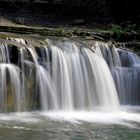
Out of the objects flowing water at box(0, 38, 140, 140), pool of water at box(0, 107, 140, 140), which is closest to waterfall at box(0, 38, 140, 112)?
flowing water at box(0, 38, 140, 140)

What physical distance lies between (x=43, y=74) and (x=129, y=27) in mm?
7596

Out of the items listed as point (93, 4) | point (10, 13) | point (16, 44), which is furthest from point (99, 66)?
point (93, 4)

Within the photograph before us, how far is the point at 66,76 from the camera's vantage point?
46.3ft

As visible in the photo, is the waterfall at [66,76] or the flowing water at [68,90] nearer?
the flowing water at [68,90]

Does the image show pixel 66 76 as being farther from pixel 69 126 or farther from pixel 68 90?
pixel 69 126

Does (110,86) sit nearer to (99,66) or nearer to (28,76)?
(99,66)

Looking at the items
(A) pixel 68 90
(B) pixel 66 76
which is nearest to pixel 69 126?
(A) pixel 68 90

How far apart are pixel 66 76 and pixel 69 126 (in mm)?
2935

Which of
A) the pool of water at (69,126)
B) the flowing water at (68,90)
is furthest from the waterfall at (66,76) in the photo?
the pool of water at (69,126)

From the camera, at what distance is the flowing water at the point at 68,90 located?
11219 mm

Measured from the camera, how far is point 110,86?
14.8 m

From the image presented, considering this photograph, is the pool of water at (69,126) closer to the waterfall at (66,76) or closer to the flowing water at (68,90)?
the flowing water at (68,90)

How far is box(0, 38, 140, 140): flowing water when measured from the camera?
11.2m

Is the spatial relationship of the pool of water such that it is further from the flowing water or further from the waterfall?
the waterfall
